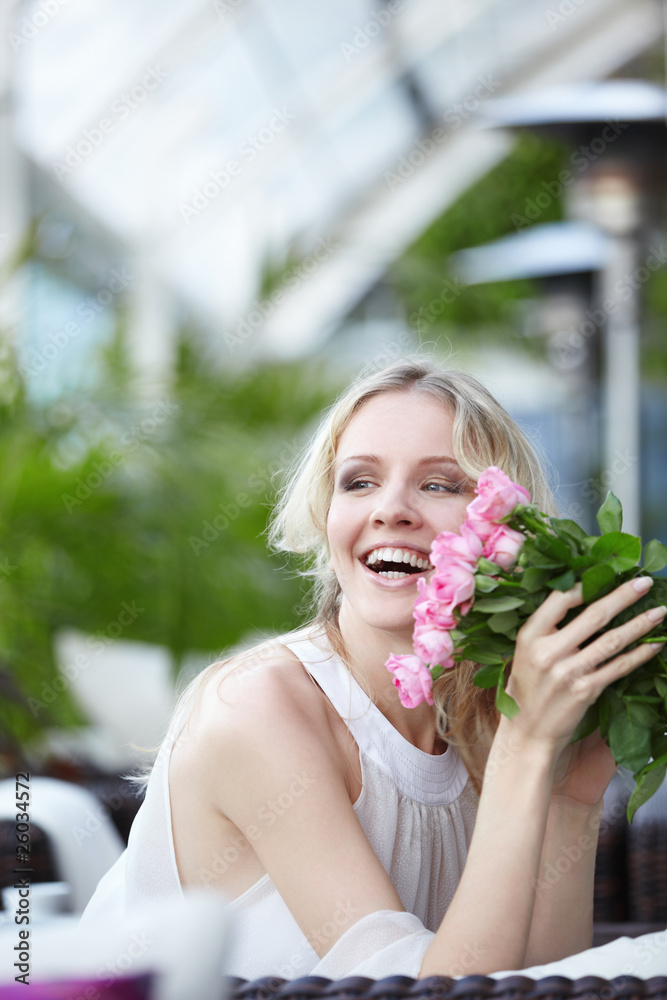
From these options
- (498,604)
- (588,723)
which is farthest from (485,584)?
(588,723)

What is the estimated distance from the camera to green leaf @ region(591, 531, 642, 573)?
3.44 feet

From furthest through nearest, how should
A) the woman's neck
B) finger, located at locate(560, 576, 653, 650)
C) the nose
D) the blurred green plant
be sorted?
the blurred green plant → the woman's neck → the nose → finger, located at locate(560, 576, 653, 650)

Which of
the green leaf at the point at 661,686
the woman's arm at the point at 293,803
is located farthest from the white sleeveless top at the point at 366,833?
the green leaf at the point at 661,686

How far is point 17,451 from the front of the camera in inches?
137

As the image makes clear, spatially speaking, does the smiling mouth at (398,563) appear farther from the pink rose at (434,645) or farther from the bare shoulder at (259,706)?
the pink rose at (434,645)

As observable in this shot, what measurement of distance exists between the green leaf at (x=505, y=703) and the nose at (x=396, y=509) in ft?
1.27

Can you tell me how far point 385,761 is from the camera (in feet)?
4.83

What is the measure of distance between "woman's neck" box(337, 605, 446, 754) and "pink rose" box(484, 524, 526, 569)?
454 millimetres

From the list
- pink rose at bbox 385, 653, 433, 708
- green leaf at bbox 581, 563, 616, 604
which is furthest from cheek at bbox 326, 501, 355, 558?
green leaf at bbox 581, 563, 616, 604

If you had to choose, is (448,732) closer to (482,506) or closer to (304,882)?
(304,882)

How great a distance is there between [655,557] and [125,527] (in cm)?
283

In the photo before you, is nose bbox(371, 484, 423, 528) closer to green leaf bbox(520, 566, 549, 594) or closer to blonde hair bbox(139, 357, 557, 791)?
blonde hair bbox(139, 357, 557, 791)

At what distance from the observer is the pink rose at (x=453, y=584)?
1.04 metres

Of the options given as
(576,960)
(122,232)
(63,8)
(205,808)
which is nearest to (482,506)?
(576,960)
